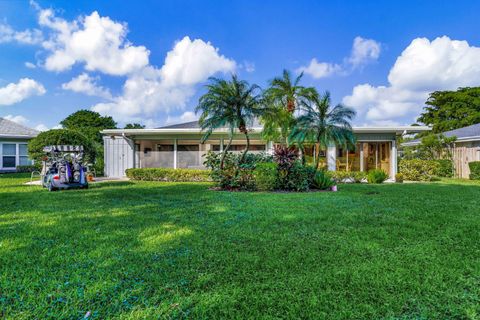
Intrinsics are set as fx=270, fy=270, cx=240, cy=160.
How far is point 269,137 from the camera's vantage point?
13117mm

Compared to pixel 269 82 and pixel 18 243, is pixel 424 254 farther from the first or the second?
pixel 269 82

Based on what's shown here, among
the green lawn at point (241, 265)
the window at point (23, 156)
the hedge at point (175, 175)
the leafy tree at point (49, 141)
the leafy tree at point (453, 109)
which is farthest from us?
the leafy tree at point (453, 109)

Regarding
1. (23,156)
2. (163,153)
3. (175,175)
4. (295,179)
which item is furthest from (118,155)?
(295,179)

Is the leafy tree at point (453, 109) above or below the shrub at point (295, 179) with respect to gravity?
above

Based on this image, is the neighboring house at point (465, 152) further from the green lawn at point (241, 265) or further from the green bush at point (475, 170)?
the green lawn at point (241, 265)

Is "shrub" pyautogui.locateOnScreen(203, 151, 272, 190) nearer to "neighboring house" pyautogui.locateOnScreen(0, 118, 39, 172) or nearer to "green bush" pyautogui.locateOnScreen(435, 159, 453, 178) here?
"green bush" pyautogui.locateOnScreen(435, 159, 453, 178)

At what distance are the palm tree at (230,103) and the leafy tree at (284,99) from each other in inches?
81.8

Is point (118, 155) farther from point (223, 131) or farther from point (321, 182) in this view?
point (321, 182)

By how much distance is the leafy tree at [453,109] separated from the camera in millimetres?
32125

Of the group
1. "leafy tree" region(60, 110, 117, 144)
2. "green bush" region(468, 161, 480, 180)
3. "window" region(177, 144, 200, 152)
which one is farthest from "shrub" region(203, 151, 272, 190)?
"leafy tree" region(60, 110, 117, 144)

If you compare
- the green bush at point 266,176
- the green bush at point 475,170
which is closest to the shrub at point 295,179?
the green bush at point 266,176

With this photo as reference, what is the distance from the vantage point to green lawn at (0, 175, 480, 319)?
214 cm

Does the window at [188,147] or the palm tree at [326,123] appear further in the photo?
the window at [188,147]

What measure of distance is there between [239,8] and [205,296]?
13.0 meters
